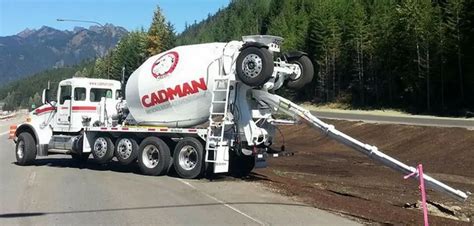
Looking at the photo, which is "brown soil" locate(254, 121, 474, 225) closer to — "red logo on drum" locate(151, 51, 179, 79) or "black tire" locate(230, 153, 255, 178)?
"black tire" locate(230, 153, 255, 178)

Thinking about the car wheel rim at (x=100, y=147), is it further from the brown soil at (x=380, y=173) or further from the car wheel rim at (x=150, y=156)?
the brown soil at (x=380, y=173)

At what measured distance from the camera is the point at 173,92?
16.9 metres

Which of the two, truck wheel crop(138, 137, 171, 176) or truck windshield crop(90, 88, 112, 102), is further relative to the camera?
truck windshield crop(90, 88, 112, 102)

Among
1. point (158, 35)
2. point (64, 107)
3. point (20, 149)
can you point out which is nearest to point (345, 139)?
point (64, 107)

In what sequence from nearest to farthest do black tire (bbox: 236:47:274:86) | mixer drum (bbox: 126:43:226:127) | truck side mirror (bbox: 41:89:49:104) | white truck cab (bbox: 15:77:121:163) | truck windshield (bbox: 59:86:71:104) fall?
black tire (bbox: 236:47:274:86) < mixer drum (bbox: 126:43:226:127) < white truck cab (bbox: 15:77:121:163) < truck windshield (bbox: 59:86:71:104) < truck side mirror (bbox: 41:89:49:104)

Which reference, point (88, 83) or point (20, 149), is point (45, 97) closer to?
point (88, 83)

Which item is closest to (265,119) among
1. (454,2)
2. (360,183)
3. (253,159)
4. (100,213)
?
(253,159)

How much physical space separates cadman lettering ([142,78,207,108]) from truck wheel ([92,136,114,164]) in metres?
1.68

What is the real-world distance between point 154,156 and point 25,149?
582 centimetres

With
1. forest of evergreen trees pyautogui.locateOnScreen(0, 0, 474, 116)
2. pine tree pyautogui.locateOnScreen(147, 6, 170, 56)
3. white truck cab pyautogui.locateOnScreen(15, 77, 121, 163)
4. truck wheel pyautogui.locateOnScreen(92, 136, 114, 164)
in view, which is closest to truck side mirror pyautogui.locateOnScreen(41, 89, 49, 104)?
white truck cab pyautogui.locateOnScreen(15, 77, 121, 163)

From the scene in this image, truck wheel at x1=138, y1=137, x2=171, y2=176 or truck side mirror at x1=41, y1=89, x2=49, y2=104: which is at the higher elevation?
truck side mirror at x1=41, y1=89, x2=49, y2=104

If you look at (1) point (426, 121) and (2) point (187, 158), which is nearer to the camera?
(2) point (187, 158)

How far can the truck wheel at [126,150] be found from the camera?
687 inches

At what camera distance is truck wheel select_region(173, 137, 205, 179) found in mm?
15672
